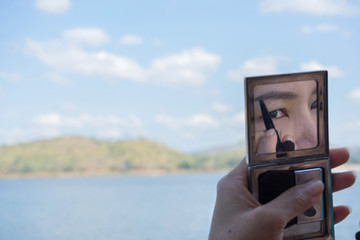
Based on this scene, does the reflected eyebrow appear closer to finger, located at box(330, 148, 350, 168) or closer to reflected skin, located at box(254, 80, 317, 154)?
reflected skin, located at box(254, 80, 317, 154)

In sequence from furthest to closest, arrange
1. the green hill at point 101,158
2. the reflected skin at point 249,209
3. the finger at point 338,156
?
the green hill at point 101,158
the finger at point 338,156
the reflected skin at point 249,209

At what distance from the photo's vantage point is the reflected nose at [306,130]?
87 centimetres

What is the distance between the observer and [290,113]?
0.89m

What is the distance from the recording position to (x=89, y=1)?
3544 cm

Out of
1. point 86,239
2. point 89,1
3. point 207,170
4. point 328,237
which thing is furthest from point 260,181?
point 89,1

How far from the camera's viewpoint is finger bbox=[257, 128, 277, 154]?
0.84 metres

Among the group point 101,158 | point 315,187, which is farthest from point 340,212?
point 101,158

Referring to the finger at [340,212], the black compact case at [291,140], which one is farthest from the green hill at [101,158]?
the black compact case at [291,140]

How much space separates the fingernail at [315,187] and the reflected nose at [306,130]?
0.07 m

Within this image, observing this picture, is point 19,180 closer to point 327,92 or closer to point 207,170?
point 207,170

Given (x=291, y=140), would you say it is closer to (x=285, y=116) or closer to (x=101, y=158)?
(x=285, y=116)

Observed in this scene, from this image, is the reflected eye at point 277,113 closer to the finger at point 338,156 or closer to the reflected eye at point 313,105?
the reflected eye at point 313,105

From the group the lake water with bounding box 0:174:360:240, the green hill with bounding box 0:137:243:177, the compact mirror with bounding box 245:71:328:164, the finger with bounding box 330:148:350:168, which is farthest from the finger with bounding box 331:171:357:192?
the green hill with bounding box 0:137:243:177

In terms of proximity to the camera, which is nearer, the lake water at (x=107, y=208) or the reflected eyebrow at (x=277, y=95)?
the reflected eyebrow at (x=277, y=95)
